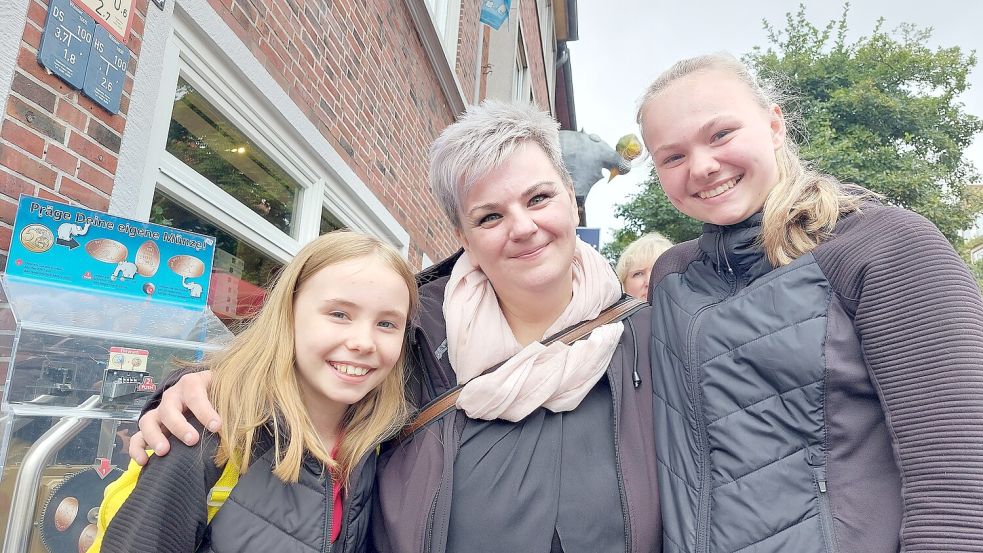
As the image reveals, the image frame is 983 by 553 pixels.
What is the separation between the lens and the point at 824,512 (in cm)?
114

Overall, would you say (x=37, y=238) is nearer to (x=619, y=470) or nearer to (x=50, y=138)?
(x=50, y=138)

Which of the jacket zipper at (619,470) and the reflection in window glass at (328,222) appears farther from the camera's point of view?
the reflection in window glass at (328,222)

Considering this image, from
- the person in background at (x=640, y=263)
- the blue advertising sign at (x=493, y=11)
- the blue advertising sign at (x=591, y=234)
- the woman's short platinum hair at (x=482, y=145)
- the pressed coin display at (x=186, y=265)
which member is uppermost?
the blue advertising sign at (x=493, y=11)

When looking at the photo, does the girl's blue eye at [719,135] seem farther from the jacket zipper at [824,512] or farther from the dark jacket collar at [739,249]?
the jacket zipper at [824,512]

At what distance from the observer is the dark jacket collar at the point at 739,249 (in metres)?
1.38

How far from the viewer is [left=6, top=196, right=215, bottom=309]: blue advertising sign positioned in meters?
1.69

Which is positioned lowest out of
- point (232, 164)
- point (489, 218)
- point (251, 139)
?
point (489, 218)

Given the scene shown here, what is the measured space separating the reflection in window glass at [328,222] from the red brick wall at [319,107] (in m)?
0.35

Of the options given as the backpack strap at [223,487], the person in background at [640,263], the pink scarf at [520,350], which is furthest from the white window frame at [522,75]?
the backpack strap at [223,487]

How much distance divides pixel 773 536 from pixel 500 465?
2.12ft

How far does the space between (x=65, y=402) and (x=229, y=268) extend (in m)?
1.66

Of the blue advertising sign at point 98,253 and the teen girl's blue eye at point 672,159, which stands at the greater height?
the teen girl's blue eye at point 672,159

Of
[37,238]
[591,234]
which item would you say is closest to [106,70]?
[37,238]

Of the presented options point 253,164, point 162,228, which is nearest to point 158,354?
point 162,228
